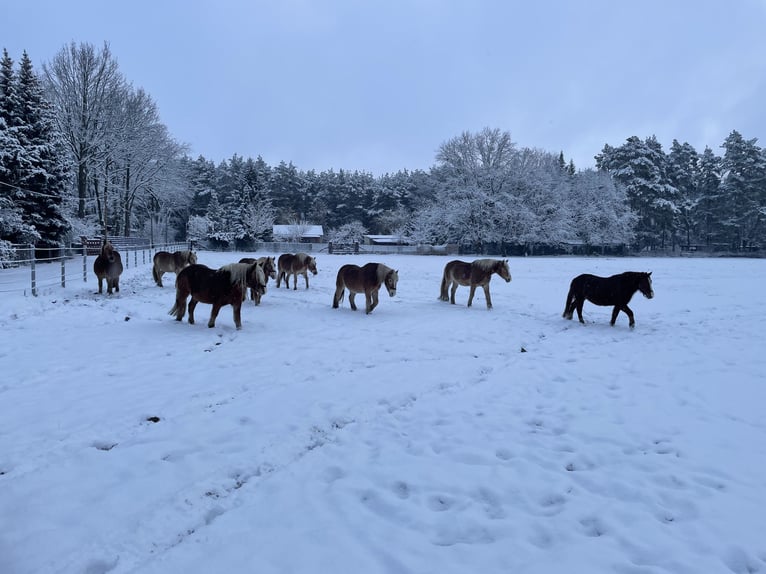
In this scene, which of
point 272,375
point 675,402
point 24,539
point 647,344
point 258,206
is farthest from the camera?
point 258,206

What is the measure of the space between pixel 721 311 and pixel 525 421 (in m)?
11.3

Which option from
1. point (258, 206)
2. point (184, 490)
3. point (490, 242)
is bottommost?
point (184, 490)

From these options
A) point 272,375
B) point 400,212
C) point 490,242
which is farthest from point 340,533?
point 400,212

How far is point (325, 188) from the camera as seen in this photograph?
3049 inches

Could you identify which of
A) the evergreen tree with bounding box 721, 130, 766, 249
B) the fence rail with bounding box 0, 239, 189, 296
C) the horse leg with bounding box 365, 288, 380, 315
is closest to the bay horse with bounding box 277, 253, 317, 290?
the horse leg with bounding box 365, 288, 380, 315

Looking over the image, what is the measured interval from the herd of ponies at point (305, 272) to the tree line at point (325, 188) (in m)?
11.3

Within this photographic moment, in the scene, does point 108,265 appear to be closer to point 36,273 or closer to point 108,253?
point 108,253

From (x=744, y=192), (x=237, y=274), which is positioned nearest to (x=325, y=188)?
(x=744, y=192)

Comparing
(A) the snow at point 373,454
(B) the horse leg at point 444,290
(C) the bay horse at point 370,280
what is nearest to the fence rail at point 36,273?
(A) the snow at point 373,454

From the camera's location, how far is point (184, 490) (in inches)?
121

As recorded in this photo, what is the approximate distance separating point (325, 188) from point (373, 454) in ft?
253

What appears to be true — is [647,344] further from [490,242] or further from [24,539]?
[490,242]

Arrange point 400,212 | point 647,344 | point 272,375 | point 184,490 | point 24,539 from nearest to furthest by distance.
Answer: point 24,539 → point 184,490 → point 272,375 → point 647,344 → point 400,212

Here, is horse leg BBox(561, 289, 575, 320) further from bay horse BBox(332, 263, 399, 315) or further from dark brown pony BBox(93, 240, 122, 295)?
dark brown pony BBox(93, 240, 122, 295)
